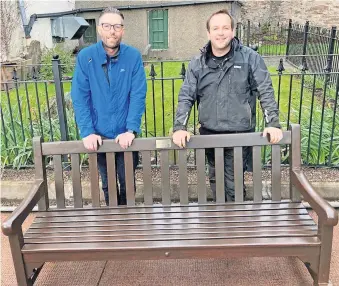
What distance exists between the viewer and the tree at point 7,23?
34.7 ft

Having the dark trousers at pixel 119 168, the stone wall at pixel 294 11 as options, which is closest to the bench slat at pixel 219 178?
the dark trousers at pixel 119 168

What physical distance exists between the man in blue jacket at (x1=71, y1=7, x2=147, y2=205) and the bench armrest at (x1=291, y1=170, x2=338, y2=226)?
1.23 meters

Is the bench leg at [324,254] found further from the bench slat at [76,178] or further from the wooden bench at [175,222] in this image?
the bench slat at [76,178]

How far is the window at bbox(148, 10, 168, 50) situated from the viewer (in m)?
15.5

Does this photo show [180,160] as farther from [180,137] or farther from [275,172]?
[275,172]

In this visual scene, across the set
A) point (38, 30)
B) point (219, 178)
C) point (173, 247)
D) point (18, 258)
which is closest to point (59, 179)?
point (18, 258)

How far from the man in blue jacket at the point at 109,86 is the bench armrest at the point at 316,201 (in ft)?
4.05

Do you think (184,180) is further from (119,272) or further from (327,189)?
(327,189)

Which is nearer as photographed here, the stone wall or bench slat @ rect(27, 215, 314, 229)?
bench slat @ rect(27, 215, 314, 229)

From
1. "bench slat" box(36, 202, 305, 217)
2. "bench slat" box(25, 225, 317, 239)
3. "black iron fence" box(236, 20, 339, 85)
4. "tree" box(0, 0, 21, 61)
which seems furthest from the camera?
"tree" box(0, 0, 21, 61)

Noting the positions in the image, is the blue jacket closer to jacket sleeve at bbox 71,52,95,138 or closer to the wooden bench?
jacket sleeve at bbox 71,52,95,138

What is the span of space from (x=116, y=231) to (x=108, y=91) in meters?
1.04

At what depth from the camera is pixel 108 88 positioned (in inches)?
125

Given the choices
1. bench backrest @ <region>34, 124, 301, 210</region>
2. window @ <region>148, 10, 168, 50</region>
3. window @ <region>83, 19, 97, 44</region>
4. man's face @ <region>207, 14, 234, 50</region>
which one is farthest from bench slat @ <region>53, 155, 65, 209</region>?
window @ <region>83, 19, 97, 44</region>
